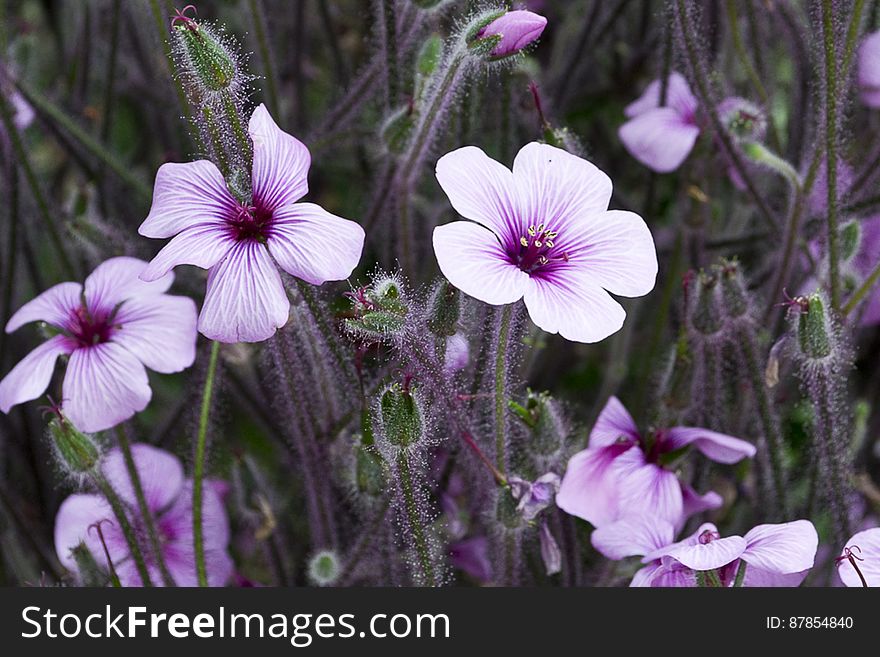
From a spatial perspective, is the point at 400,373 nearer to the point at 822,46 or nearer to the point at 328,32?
A: the point at 822,46

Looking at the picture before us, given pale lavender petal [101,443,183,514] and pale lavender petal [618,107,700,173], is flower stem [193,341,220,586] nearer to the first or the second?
pale lavender petal [101,443,183,514]

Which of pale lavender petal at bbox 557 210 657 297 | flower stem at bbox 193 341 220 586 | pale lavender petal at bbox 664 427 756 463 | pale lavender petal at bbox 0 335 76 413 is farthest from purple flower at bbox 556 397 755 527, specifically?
pale lavender petal at bbox 0 335 76 413

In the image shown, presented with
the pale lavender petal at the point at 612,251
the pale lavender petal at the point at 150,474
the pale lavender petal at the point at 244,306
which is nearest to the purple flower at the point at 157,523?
the pale lavender petal at the point at 150,474

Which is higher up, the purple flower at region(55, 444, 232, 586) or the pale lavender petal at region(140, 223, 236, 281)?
the pale lavender petal at region(140, 223, 236, 281)

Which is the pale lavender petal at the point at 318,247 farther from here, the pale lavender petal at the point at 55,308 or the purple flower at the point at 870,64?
the purple flower at the point at 870,64

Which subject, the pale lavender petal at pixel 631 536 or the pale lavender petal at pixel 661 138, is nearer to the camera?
the pale lavender petal at pixel 631 536

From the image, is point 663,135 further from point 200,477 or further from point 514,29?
point 200,477
